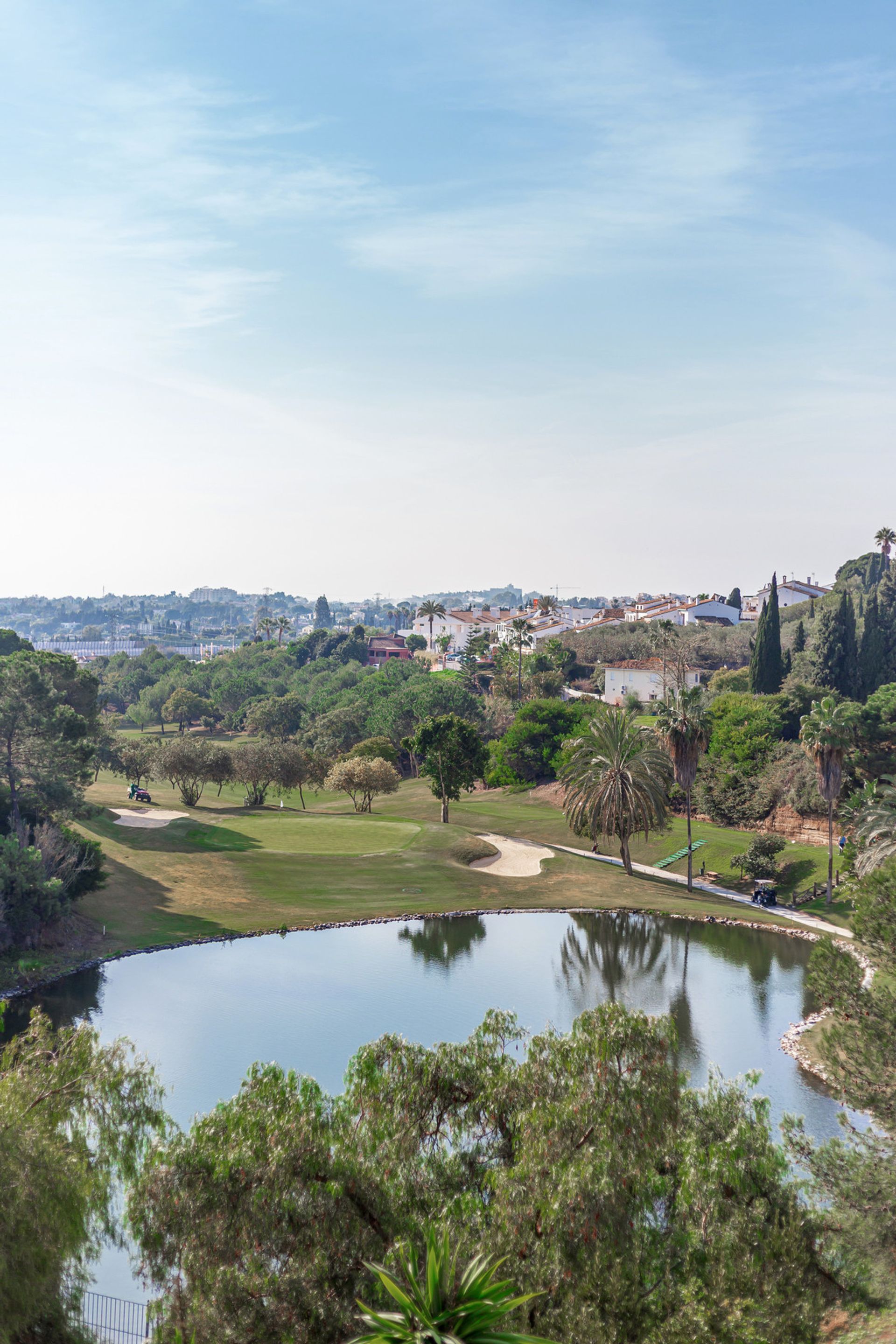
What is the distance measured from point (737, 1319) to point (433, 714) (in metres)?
83.6

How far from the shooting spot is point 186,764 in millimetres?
69812

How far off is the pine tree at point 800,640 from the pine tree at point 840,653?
11331 millimetres

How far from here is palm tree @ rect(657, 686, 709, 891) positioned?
50.6m

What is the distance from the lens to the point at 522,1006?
113ft

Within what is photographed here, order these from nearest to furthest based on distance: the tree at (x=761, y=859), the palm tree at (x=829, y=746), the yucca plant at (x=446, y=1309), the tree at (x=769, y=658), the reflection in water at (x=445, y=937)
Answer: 1. the yucca plant at (x=446, y=1309)
2. the reflection in water at (x=445, y=937)
3. the palm tree at (x=829, y=746)
4. the tree at (x=761, y=859)
5. the tree at (x=769, y=658)

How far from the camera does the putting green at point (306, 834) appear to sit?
2137 inches

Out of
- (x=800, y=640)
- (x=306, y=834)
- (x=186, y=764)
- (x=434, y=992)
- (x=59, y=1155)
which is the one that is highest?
(x=800, y=640)

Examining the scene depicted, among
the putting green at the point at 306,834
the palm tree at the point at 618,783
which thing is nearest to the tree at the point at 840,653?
the palm tree at the point at 618,783

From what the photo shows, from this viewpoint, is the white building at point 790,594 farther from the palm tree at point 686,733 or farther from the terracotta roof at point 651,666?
the palm tree at point 686,733

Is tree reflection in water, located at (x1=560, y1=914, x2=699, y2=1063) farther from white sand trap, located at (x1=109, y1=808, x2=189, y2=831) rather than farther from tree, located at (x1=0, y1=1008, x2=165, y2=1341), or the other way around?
white sand trap, located at (x1=109, y1=808, x2=189, y2=831)

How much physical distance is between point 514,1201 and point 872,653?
71900 mm

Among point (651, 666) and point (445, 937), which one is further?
point (651, 666)

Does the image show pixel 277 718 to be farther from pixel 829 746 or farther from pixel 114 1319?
pixel 114 1319

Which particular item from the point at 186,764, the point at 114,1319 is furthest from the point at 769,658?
the point at 114,1319
